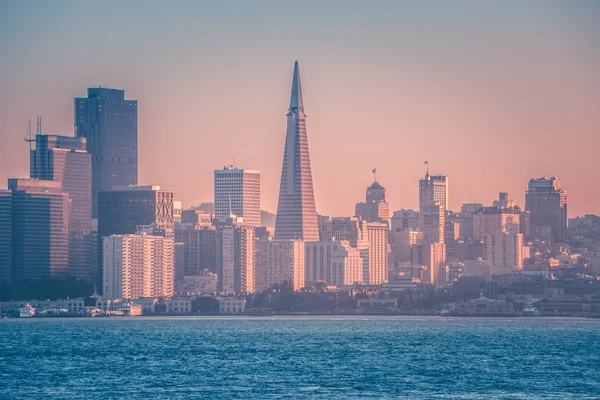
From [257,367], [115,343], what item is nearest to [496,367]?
[257,367]

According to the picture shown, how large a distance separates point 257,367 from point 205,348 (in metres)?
29.6

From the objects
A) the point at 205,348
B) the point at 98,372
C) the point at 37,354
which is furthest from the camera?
the point at 205,348

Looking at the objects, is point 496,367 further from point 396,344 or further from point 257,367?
point 396,344

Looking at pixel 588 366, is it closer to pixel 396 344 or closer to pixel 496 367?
pixel 496 367

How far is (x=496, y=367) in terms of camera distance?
12306cm

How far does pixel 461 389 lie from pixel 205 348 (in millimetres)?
51524

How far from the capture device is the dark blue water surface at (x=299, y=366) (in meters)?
102

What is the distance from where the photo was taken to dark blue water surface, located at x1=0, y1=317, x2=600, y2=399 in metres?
102

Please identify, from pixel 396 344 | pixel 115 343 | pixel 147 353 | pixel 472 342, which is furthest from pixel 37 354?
pixel 472 342

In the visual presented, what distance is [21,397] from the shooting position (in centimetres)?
9831

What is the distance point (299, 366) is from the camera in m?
123

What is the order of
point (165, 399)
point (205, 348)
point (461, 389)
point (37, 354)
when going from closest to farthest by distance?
1. point (165, 399)
2. point (461, 389)
3. point (37, 354)
4. point (205, 348)

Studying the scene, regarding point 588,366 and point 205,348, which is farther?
point 205,348

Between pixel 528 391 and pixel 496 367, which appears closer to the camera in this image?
pixel 528 391
